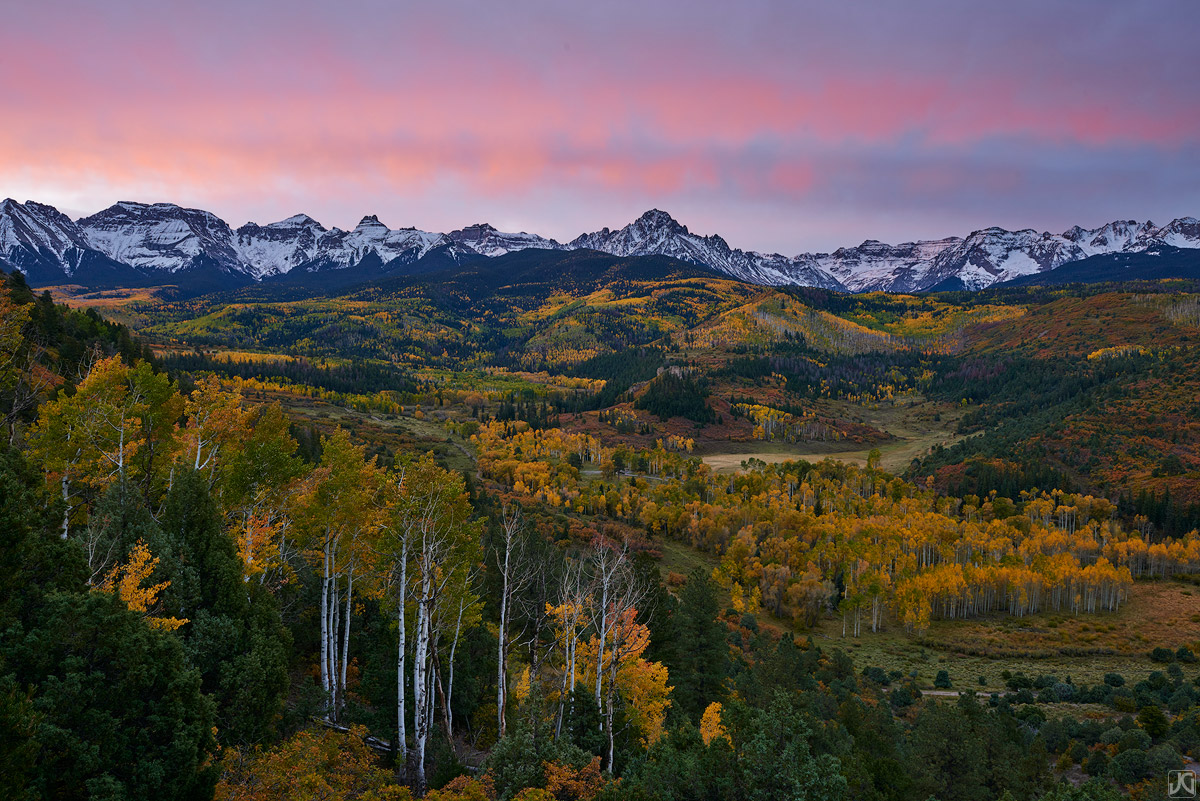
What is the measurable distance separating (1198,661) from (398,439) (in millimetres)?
158330

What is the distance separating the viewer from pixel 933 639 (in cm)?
8881

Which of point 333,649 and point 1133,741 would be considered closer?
point 333,649

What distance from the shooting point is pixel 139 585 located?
70.5 feet

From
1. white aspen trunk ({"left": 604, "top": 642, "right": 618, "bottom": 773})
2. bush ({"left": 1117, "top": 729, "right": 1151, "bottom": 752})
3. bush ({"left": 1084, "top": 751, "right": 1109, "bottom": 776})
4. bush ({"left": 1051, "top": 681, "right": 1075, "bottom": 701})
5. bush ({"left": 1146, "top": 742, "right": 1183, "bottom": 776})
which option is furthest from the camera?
bush ({"left": 1051, "top": 681, "right": 1075, "bottom": 701})

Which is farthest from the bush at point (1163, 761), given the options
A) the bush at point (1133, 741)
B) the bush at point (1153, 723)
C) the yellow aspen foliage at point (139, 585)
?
the yellow aspen foliage at point (139, 585)

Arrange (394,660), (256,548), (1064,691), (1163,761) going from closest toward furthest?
(256,548) < (394,660) < (1163,761) < (1064,691)

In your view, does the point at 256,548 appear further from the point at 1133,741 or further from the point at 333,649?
the point at 1133,741

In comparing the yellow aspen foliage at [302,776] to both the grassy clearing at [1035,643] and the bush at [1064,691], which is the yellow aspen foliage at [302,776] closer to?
the grassy clearing at [1035,643]

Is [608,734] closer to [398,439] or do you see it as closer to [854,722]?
[854,722]

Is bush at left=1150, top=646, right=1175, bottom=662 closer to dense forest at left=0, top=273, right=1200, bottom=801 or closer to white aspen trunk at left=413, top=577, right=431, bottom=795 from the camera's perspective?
dense forest at left=0, top=273, right=1200, bottom=801

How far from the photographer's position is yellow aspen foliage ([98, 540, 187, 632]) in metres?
19.6

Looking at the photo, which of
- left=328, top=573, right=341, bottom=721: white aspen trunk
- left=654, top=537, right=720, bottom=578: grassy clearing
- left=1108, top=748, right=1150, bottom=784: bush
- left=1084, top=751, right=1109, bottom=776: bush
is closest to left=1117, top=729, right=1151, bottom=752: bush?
left=1084, top=751, right=1109, bottom=776: bush

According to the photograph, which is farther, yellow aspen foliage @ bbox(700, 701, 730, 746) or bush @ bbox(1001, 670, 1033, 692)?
bush @ bbox(1001, 670, 1033, 692)

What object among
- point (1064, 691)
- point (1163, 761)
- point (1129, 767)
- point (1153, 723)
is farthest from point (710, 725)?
point (1064, 691)
